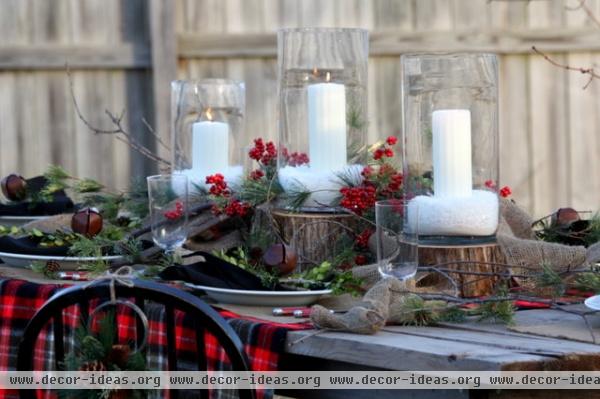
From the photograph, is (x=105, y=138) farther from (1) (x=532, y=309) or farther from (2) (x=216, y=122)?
(1) (x=532, y=309)

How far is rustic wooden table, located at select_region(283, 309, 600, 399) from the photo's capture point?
135cm

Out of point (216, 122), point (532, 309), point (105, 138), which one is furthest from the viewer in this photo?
point (105, 138)

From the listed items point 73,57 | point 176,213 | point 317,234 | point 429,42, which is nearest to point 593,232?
point 317,234

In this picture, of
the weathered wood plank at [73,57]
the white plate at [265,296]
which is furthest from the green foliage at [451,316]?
the weathered wood plank at [73,57]

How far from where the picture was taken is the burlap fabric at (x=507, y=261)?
1.53m

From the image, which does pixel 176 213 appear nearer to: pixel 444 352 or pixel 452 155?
pixel 452 155

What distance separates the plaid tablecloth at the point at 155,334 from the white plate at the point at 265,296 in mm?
65

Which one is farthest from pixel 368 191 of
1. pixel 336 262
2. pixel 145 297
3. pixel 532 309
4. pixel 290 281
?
pixel 145 297

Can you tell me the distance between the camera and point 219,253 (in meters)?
1.94

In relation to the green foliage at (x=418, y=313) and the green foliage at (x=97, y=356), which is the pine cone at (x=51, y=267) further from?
the green foliage at (x=418, y=313)

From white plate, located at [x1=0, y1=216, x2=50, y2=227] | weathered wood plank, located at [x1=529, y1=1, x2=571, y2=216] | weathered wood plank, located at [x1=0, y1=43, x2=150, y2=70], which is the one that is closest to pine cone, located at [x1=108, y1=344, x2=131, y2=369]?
white plate, located at [x1=0, y1=216, x2=50, y2=227]

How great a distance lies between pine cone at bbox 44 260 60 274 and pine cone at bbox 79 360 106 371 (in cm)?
61

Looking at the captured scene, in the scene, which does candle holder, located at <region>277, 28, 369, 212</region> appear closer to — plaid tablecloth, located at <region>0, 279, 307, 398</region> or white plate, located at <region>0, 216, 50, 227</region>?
plaid tablecloth, located at <region>0, 279, 307, 398</region>

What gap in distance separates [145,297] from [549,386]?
0.53m
